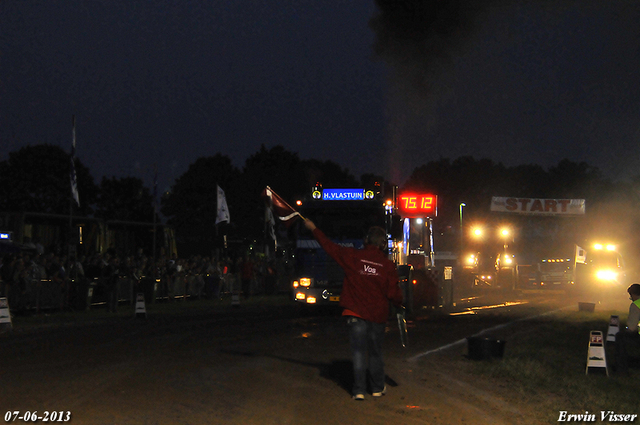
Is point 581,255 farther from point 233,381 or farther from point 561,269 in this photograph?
point 233,381

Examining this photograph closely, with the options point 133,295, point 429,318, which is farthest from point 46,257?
point 429,318

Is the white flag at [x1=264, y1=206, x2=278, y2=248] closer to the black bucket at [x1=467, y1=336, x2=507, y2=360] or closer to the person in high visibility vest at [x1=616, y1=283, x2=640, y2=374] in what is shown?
the black bucket at [x1=467, y1=336, x2=507, y2=360]

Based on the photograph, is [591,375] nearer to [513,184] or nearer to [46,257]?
[46,257]

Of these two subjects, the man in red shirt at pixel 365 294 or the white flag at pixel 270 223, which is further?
the white flag at pixel 270 223

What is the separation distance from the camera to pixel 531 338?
16.3m

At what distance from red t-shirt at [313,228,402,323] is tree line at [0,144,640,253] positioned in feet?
177

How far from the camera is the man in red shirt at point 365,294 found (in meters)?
8.50

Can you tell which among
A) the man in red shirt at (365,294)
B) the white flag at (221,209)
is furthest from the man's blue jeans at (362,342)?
the white flag at (221,209)

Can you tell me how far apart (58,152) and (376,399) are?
208 ft

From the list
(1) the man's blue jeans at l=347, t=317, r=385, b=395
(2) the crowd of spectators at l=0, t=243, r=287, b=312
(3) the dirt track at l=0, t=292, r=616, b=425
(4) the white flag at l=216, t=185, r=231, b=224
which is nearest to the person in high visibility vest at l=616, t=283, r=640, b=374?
(3) the dirt track at l=0, t=292, r=616, b=425

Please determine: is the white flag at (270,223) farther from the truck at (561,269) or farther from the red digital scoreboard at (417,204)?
the truck at (561,269)

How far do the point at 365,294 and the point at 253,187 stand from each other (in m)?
65.4

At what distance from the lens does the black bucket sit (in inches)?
480

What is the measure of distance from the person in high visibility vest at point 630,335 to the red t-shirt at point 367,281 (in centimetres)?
425
